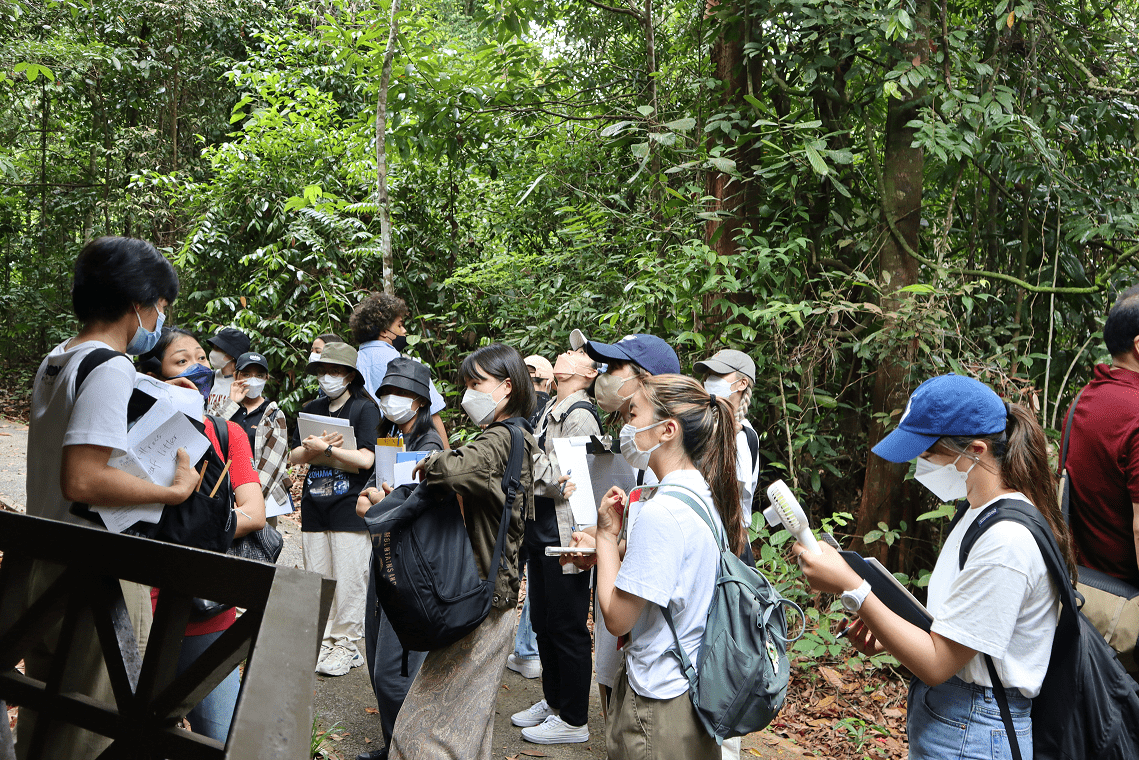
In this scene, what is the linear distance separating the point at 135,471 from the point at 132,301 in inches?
21.6

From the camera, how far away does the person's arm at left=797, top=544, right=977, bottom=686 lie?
2062 mm

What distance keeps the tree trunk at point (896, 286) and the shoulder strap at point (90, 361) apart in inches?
192

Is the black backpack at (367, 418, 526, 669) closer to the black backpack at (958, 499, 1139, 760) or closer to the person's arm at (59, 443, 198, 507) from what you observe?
the person's arm at (59, 443, 198, 507)

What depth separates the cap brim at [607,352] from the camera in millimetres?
3875

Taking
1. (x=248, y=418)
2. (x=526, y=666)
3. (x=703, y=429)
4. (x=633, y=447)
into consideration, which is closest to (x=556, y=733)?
(x=526, y=666)

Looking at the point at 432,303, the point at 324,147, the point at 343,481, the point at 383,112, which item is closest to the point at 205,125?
the point at 324,147

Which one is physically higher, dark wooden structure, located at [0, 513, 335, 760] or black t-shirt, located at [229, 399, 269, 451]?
dark wooden structure, located at [0, 513, 335, 760]

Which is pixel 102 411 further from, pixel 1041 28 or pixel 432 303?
pixel 432 303

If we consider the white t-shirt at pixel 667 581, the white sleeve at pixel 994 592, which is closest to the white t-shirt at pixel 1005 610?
the white sleeve at pixel 994 592

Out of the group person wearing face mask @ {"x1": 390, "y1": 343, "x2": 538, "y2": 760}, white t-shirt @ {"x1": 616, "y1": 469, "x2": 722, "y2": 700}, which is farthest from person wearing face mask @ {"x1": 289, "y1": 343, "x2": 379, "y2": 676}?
white t-shirt @ {"x1": 616, "y1": 469, "x2": 722, "y2": 700}

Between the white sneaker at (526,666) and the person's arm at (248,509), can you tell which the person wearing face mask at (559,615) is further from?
the person's arm at (248,509)

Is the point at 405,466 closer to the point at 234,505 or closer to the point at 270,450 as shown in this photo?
the point at 234,505

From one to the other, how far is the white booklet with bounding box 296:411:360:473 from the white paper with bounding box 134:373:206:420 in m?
1.50

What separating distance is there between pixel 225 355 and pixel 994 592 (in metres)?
5.12
